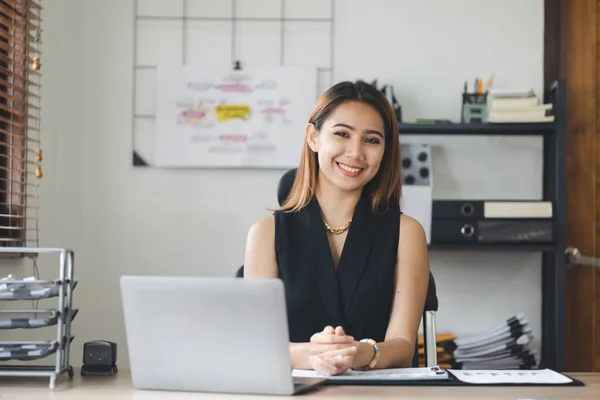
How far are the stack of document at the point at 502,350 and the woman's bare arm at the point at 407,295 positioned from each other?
1181 mm

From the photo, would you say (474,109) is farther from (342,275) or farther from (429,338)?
(342,275)

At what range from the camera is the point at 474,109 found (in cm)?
313

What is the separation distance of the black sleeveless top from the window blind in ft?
3.72

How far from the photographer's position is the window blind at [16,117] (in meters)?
2.66

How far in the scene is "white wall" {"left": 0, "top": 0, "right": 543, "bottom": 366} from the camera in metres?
3.29

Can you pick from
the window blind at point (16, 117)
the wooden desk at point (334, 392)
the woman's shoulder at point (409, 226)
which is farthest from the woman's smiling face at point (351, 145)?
the window blind at point (16, 117)

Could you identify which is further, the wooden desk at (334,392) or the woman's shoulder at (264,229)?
the woman's shoulder at (264,229)

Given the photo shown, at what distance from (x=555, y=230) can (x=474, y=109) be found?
54 centimetres

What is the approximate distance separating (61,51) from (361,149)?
1777mm

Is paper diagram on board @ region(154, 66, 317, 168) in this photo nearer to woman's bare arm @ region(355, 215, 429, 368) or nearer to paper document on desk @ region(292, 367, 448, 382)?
woman's bare arm @ region(355, 215, 429, 368)

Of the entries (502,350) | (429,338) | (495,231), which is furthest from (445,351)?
(429,338)

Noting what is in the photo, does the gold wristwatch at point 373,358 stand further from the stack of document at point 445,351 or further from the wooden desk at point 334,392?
the stack of document at point 445,351

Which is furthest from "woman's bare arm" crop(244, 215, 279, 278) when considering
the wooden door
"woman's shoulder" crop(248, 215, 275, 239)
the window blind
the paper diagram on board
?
the wooden door

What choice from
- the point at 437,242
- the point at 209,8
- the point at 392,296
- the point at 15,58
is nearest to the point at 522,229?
the point at 437,242
